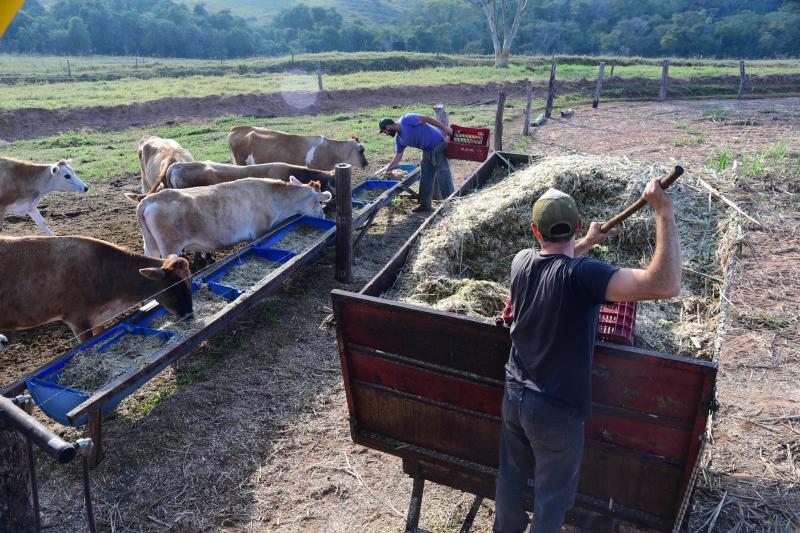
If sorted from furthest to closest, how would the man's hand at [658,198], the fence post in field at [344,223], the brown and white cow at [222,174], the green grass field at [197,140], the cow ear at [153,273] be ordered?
1. the green grass field at [197,140]
2. the brown and white cow at [222,174]
3. the fence post in field at [344,223]
4. the cow ear at [153,273]
5. the man's hand at [658,198]

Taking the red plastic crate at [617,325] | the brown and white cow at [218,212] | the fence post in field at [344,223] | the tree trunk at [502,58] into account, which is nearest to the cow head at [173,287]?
the brown and white cow at [218,212]

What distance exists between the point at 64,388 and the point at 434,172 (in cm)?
691

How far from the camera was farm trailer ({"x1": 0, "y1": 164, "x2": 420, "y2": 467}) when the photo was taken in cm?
451

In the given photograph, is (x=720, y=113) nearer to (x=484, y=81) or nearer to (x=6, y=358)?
(x=484, y=81)

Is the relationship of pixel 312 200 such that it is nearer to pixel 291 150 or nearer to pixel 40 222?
pixel 291 150

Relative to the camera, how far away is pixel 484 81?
2908cm

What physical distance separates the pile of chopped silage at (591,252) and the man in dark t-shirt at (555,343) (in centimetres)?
106

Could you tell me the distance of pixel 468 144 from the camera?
388 inches

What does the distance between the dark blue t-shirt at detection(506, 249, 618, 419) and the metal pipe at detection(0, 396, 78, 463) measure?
200 cm

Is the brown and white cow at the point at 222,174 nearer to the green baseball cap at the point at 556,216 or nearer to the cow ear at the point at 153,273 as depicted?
the cow ear at the point at 153,273

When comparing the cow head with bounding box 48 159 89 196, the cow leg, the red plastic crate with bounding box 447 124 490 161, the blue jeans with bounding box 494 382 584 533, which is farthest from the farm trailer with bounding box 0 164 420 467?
the cow head with bounding box 48 159 89 196

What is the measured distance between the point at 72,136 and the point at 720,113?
20.7 m

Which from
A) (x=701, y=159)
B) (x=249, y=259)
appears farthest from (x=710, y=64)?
(x=249, y=259)

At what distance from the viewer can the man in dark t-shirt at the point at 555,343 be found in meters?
2.68
